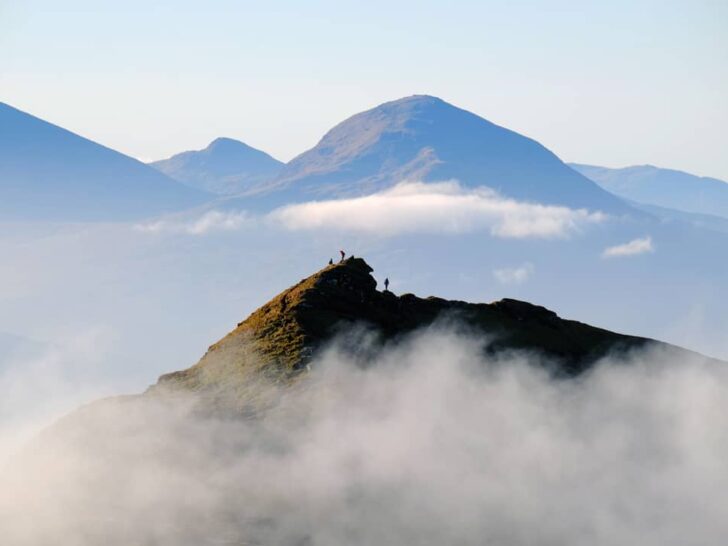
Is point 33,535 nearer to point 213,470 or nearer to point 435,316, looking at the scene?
point 213,470

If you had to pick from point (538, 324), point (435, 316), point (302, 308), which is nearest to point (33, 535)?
point (302, 308)

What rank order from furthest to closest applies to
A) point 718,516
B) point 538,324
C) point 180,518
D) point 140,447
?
point 538,324 < point 718,516 < point 140,447 < point 180,518

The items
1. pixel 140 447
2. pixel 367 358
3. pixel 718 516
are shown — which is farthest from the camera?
pixel 718 516

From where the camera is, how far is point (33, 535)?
143m

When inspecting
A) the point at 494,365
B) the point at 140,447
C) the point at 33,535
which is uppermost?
the point at 494,365

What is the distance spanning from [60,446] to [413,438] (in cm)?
4688

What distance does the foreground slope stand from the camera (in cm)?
16000

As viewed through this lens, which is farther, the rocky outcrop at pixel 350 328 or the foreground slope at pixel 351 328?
the foreground slope at pixel 351 328

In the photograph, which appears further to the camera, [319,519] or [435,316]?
[435,316]

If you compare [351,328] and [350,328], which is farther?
[351,328]

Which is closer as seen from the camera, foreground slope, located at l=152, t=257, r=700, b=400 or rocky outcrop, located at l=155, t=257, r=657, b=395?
rocky outcrop, located at l=155, t=257, r=657, b=395

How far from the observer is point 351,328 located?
538ft

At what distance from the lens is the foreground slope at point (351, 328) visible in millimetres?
160000

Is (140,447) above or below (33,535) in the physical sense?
above
